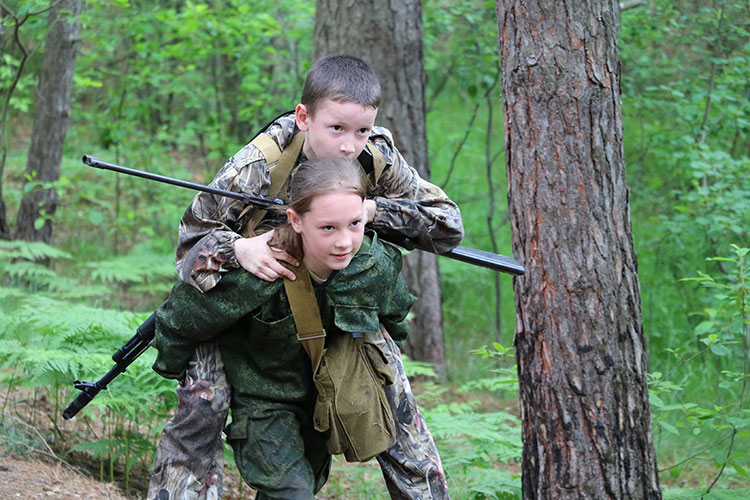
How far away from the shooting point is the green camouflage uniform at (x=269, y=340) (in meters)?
2.71

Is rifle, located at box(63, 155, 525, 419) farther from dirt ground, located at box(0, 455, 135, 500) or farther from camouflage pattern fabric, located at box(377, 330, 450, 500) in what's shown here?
dirt ground, located at box(0, 455, 135, 500)

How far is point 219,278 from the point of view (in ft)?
8.77

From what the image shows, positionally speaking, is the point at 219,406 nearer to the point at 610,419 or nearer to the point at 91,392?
the point at 91,392

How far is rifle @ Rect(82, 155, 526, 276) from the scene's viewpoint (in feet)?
8.61

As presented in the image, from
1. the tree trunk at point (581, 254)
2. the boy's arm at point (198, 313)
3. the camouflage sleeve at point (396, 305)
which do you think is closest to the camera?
the boy's arm at point (198, 313)

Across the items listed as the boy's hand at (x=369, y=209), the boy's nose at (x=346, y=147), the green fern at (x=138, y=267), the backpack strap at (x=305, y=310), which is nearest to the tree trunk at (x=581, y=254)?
the boy's hand at (x=369, y=209)

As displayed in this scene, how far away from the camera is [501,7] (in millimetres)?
3676

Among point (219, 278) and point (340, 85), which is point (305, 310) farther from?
point (340, 85)

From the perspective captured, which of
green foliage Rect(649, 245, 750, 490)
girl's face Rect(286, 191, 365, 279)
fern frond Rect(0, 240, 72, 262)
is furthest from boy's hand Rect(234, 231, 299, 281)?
fern frond Rect(0, 240, 72, 262)

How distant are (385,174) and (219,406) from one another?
1.11m

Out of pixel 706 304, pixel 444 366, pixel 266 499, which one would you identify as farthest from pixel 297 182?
pixel 706 304

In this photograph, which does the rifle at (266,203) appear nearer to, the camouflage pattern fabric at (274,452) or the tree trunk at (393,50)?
the camouflage pattern fabric at (274,452)

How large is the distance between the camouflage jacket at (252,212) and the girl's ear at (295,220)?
0.22 metres

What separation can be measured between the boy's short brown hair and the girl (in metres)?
0.25
